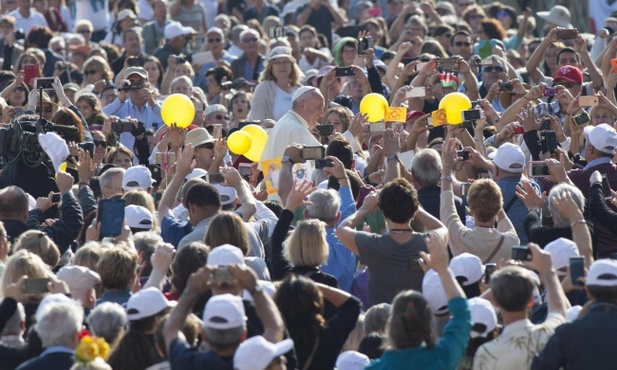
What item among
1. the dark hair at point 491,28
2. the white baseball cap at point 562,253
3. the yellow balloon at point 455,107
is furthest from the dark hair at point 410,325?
the dark hair at point 491,28

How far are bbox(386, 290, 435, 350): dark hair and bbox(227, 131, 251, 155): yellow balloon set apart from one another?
503 centimetres

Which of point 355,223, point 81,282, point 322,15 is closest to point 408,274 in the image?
point 355,223

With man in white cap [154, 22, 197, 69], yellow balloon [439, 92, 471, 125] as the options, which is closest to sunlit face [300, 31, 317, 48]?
man in white cap [154, 22, 197, 69]

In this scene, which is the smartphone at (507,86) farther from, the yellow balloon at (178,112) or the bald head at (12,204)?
the bald head at (12,204)

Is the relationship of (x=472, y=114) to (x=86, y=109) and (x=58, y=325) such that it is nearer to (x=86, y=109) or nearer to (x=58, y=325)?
(x=86, y=109)

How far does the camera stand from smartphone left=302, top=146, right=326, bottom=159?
31.9 ft

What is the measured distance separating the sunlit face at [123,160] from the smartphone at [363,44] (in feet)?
10.5

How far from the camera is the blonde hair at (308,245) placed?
308 inches

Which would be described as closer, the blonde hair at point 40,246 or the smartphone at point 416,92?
the blonde hair at point 40,246

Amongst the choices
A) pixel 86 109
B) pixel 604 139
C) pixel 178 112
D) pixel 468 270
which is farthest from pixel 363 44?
pixel 468 270

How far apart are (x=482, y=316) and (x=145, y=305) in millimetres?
1555

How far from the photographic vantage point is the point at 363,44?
14.2 meters

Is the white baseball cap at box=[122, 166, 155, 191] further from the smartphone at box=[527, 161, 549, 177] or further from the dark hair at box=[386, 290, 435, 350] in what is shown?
the dark hair at box=[386, 290, 435, 350]

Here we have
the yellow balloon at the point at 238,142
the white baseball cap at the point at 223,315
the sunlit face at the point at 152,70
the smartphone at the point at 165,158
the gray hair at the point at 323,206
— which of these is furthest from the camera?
the sunlit face at the point at 152,70
